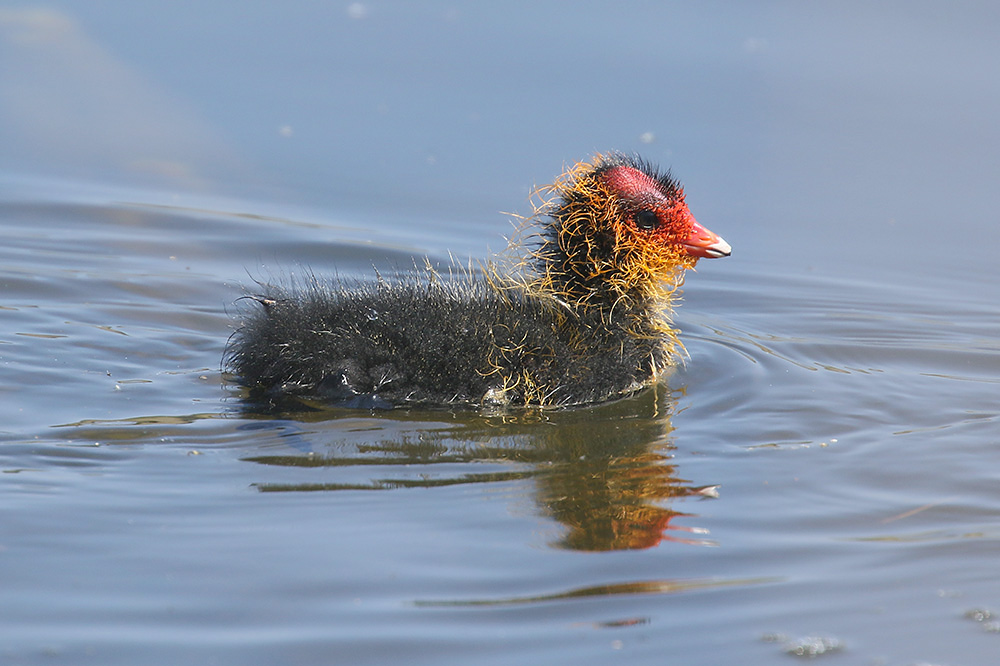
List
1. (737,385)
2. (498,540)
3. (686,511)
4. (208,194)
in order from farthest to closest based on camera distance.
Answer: (208,194), (737,385), (686,511), (498,540)

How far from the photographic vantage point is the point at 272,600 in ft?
12.2

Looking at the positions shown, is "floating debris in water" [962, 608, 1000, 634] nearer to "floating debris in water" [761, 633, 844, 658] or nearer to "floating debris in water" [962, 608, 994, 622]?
"floating debris in water" [962, 608, 994, 622]

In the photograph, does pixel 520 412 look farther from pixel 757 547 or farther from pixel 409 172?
pixel 409 172

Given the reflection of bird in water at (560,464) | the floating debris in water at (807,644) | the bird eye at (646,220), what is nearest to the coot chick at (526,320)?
the bird eye at (646,220)

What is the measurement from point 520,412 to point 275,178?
401 cm

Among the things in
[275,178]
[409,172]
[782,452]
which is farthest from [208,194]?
[782,452]

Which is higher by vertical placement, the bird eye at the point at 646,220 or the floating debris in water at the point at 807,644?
the bird eye at the point at 646,220

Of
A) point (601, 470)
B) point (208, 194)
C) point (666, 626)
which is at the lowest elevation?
point (666, 626)

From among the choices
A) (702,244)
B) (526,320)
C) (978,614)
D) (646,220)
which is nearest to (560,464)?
(526,320)

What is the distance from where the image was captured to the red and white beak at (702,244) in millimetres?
6062

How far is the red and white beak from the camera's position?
19.9 ft

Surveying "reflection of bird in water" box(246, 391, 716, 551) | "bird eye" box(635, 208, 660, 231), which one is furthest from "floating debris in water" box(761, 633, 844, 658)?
"bird eye" box(635, 208, 660, 231)

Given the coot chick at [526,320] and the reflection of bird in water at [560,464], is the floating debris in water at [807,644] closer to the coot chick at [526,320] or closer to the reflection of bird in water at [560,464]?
the reflection of bird in water at [560,464]

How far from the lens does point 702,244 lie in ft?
19.9
